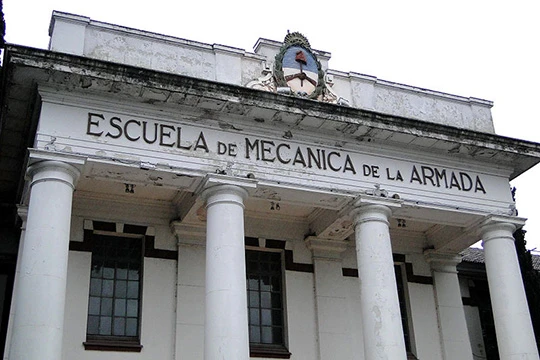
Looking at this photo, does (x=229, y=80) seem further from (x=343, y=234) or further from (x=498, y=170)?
(x=498, y=170)

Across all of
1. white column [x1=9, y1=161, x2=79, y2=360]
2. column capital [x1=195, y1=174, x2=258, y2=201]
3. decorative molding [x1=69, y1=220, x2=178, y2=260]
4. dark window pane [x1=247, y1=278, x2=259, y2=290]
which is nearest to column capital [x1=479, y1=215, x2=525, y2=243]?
dark window pane [x1=247, y1=278, x2=259, y2=290]

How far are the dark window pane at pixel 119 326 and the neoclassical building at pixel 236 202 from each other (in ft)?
0.17

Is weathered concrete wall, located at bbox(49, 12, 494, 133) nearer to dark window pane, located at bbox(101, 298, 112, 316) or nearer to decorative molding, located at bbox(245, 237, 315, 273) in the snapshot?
decorative molding, located at bbox(245, 237, 315, 273)

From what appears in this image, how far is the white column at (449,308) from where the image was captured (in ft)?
65.2

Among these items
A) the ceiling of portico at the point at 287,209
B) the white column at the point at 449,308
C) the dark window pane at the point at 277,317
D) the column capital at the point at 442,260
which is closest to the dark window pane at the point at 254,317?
the dark window pane at the point at 277,317

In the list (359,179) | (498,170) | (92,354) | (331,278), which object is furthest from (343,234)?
(92,354)

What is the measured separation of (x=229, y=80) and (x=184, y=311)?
19.0 feet

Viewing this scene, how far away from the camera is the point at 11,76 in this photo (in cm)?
1398

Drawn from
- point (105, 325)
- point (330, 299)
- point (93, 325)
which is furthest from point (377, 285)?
point (93, 325)

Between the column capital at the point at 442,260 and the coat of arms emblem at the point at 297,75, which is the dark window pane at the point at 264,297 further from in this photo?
the coat of arms emblem at the point at 297,75

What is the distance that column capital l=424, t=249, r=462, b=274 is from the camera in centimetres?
2072

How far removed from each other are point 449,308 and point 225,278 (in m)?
8.93

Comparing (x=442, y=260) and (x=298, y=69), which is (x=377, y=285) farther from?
(x=442, y=260)

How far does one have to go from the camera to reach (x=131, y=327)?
56.3 ft
